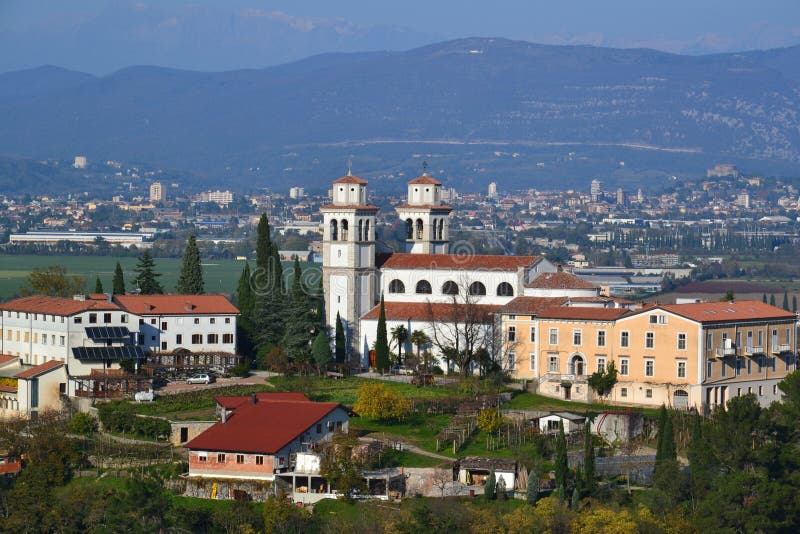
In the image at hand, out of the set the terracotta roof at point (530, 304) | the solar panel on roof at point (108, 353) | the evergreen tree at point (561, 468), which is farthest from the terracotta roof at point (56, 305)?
the evergreen tree at point (561, 468)

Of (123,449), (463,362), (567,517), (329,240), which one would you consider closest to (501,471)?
(567,517)

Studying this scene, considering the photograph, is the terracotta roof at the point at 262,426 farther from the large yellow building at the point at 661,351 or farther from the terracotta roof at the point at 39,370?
the large yellow building at the point at 661,351

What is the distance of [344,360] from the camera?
56156mm

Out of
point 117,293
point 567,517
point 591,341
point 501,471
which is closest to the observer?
point 567,517

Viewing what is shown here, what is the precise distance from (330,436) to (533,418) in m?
6.19

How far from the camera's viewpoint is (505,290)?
188 ft

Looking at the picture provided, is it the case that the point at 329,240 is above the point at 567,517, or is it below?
above

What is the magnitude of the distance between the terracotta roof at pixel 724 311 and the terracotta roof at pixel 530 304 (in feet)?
14.3

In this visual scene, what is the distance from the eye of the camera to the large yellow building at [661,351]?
48.7 m

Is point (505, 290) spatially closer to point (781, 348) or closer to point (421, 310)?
point (421, 310)

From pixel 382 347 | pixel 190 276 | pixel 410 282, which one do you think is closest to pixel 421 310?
pixel 410 282

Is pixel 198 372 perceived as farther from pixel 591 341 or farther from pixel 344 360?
pixel 591 341

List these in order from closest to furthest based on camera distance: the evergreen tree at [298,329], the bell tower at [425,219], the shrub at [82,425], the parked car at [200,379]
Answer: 1. the shrub at [82,425]
2. the parked car at [200,379]
3. the evergreen tree at [298,329]
4. the bell tower at [425,219]

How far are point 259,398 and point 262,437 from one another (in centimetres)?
453
